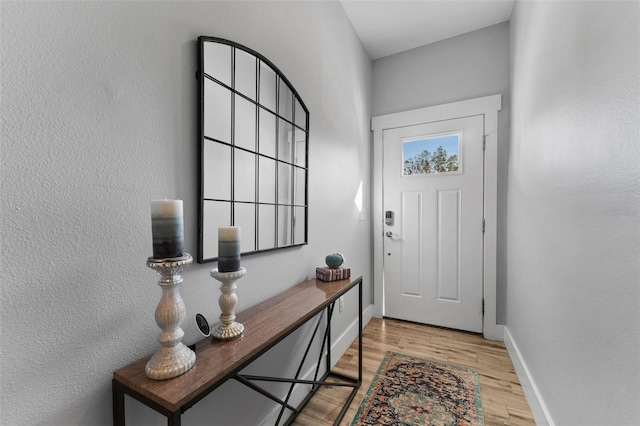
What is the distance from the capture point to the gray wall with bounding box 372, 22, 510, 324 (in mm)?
2463

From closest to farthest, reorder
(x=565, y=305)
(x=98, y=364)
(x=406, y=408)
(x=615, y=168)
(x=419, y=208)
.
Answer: (x=98, y=364), (x=615, y=168), (x=565, y=305), (x=406, y=408), (x=419, y=208)

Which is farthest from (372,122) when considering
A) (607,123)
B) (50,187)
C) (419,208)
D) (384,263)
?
(50,187)

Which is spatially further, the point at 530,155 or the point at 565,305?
the point at 530,155

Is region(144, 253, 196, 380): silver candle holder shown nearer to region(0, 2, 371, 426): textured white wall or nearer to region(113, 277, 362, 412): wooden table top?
region(113, 277, 362, 412): wooden table top

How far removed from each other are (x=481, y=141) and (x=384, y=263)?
145 cm

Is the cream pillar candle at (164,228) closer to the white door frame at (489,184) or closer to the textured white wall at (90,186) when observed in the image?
the textured white wall at (90,186)

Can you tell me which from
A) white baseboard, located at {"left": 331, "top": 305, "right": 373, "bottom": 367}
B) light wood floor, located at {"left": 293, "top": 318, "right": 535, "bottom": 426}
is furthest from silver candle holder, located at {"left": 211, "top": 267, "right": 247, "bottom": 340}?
white baseboard, located at {"left": 331, "top": 305, "right": 373, "bottom": 367}

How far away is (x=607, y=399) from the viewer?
2.85ft

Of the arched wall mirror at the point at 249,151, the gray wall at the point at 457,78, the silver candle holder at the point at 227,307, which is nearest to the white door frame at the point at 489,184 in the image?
the gray wall at the point at 457,78

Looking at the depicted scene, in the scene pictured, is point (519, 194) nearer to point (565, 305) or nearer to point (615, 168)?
point (565, 305)

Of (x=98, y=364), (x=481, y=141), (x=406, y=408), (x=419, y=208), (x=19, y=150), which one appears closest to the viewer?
(x=19, y=150)

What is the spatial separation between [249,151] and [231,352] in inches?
31.2

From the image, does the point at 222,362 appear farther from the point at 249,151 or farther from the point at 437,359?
the point at 437,359

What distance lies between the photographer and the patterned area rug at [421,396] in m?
1.52
